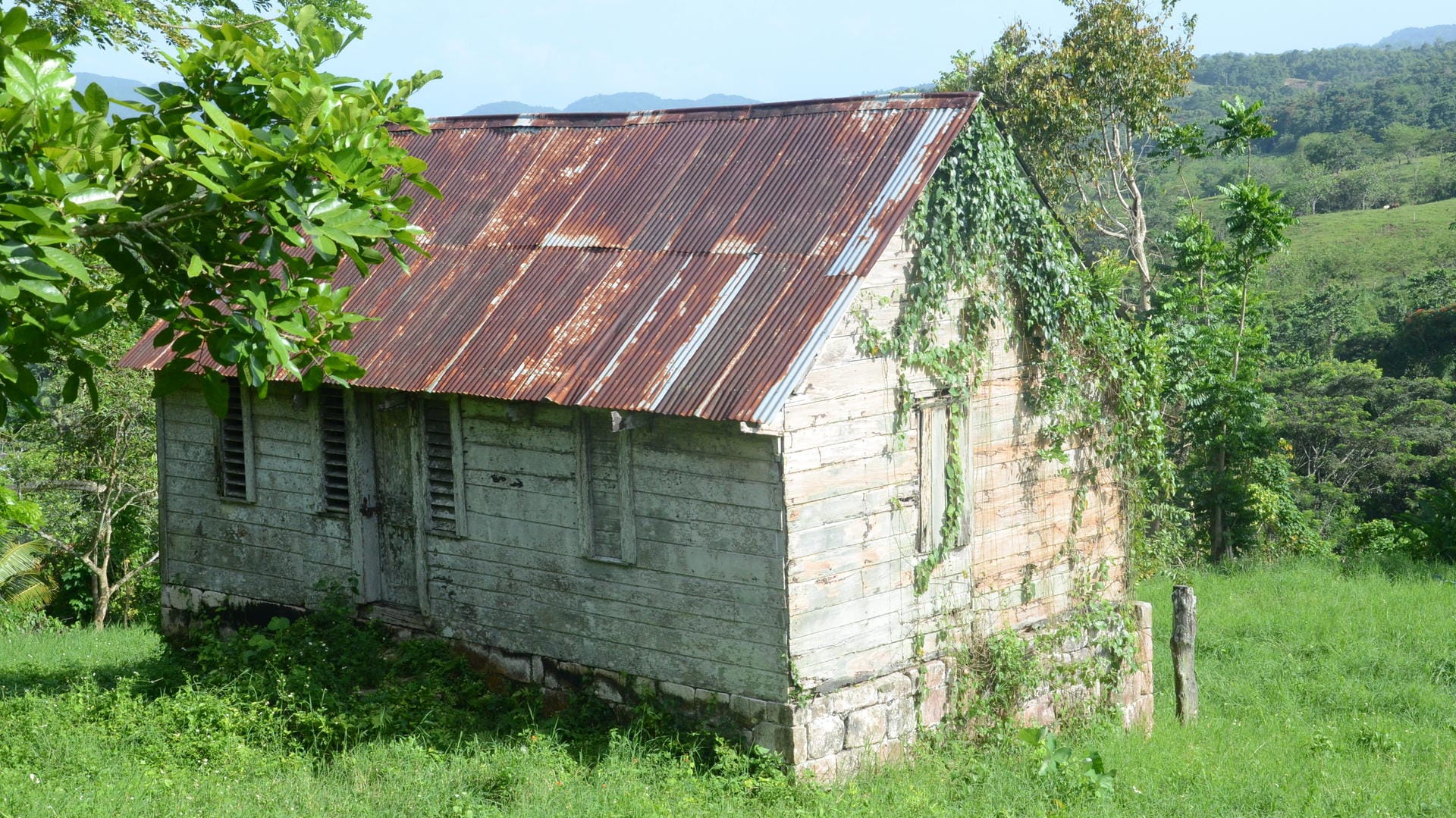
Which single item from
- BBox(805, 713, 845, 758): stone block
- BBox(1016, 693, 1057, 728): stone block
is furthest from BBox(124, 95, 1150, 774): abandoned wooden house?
BBox(1016, 693, 1057, 728): stone block

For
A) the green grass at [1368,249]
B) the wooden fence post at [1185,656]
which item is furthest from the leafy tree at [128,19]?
the green grass at [1368,249]

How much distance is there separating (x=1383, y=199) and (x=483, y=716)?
5107 centimetres

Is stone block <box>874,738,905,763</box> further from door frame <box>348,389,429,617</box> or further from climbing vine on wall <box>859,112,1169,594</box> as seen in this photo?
door frame <box>348,389,429,617</box>

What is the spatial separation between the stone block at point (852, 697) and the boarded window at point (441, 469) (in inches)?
136

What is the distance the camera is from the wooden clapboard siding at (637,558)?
9.14 m

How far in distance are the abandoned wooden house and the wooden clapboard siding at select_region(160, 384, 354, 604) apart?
0.04 meters

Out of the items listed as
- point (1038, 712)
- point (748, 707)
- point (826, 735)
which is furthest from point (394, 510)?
point (1038, 712)

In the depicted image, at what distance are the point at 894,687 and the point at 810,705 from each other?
944mm

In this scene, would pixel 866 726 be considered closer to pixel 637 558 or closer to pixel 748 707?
pixel 748 707

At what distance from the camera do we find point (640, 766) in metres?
9.05

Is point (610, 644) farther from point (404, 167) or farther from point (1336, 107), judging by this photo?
point (1336, 107)

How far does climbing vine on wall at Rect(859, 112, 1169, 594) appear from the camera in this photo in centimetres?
998

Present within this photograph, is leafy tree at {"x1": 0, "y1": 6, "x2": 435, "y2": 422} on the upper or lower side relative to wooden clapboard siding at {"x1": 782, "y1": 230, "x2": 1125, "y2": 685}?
upper

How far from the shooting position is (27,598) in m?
21.5
